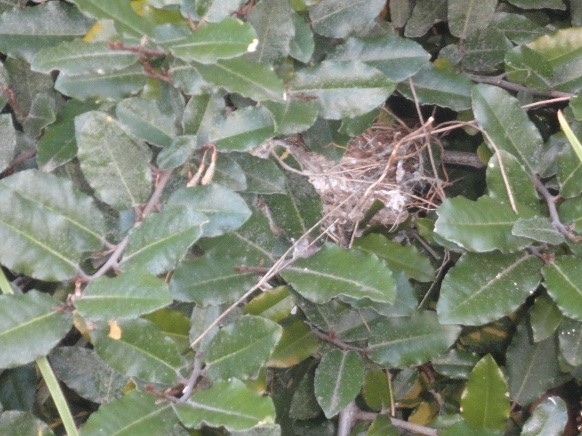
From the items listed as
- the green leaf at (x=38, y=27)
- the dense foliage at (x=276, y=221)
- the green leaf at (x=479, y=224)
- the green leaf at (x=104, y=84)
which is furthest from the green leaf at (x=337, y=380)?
the green leaf at (x=38, y=27)

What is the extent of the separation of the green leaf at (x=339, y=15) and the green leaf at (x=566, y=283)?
442mm

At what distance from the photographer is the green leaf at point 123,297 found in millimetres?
611

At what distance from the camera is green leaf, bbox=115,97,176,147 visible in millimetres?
756

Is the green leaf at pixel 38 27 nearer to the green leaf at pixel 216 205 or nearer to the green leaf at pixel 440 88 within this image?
the green leaf at pixel 216 205

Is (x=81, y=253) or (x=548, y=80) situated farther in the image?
(x=548, y=80)

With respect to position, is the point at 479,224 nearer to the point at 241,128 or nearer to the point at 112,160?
the point at 241,128

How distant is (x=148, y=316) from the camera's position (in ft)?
2.64

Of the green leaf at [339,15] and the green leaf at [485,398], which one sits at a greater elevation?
the green leaf at [339,15]

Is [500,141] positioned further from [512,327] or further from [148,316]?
[148,316]

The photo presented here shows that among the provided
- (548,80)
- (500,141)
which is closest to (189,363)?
(500,141)

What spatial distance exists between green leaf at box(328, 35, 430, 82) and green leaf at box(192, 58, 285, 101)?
219mm

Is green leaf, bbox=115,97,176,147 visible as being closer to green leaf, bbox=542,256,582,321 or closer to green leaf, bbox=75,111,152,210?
green leaf, bbox=75,111,152,210

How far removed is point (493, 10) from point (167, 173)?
615mm

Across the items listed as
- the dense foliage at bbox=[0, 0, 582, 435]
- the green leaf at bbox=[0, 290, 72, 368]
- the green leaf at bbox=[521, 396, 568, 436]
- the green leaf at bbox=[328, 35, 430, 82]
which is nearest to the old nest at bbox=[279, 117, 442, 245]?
the dense foliage at bbox=[0, 0, 582, 435]
